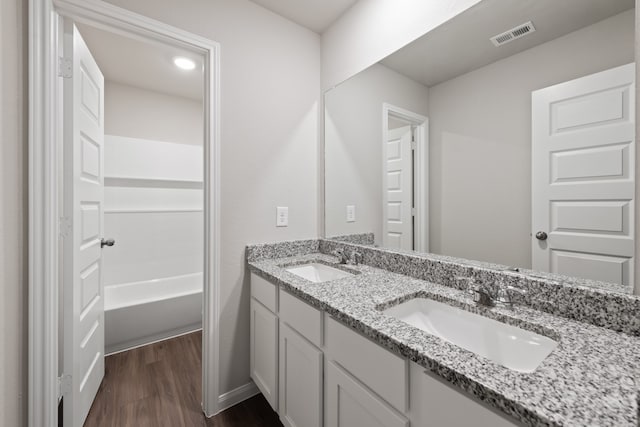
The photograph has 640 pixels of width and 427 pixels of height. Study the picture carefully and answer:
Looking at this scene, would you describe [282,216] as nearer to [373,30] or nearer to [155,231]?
[373,30]

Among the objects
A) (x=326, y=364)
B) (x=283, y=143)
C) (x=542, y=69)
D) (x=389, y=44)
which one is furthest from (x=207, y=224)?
(x=542, y=69)

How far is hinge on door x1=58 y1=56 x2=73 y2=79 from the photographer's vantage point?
125 cm

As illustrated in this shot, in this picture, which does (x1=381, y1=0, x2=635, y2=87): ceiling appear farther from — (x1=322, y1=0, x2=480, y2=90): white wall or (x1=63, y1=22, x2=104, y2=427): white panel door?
(x1=63, y1=22, x2=104, y2=427): white panel door

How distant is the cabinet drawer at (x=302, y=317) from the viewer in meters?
1.07

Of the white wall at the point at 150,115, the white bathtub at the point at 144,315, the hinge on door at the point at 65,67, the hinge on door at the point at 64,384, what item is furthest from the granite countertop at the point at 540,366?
the white wall at the point at 150,115

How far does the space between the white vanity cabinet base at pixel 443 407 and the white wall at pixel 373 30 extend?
1409mm

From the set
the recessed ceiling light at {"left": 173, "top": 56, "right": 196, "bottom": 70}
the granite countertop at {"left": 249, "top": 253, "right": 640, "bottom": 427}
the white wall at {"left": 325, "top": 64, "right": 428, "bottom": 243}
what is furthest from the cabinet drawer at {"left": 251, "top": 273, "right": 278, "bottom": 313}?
the recessed ceiling light at {"left": 173, "top": 56, "right": 196, "bottom": 70}

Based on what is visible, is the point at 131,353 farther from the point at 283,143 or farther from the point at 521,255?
the point at 521,255

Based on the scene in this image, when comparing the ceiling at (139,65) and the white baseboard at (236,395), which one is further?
the ceiling at (139,65)

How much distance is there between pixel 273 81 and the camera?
1770 mm

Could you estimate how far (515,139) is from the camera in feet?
3.30

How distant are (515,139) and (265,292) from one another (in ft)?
4.36

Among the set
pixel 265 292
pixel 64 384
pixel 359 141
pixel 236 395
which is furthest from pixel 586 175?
pixel 64 384

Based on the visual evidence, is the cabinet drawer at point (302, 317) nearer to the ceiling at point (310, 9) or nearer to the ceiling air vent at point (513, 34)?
the ceiling air vent at point (513, 34)
